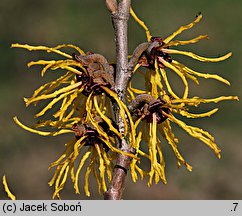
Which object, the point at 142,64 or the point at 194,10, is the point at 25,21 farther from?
the point at 142,64

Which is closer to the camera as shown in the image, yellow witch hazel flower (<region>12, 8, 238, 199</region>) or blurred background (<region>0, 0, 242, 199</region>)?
yellow witch hazel flower (<region>12, 8, 238, 199</region>)

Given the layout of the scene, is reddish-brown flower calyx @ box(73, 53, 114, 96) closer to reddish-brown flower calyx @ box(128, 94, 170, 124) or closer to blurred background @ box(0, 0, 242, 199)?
reddish-brown flower calyx @ box(128, 94, 170, 124)

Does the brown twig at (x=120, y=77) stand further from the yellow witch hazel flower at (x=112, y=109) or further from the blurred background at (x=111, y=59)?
the blurred background at (x=111, y=59)

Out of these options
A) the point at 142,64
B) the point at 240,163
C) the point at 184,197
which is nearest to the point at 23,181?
the point at 184,197

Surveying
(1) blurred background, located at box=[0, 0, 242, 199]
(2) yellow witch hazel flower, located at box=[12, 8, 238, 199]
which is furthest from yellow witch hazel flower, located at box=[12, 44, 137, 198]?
(1) blurred background, located at box=[0, 0, 242, 199]

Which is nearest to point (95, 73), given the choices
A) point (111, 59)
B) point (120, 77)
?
point (120, 77)

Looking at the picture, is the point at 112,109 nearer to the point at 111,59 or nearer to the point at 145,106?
the point at 145,106

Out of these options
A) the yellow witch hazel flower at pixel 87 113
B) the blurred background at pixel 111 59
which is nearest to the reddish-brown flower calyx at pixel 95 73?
the yellow witch hazel flower at pixel 87 113

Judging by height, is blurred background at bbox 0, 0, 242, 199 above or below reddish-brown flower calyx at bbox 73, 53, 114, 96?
above
